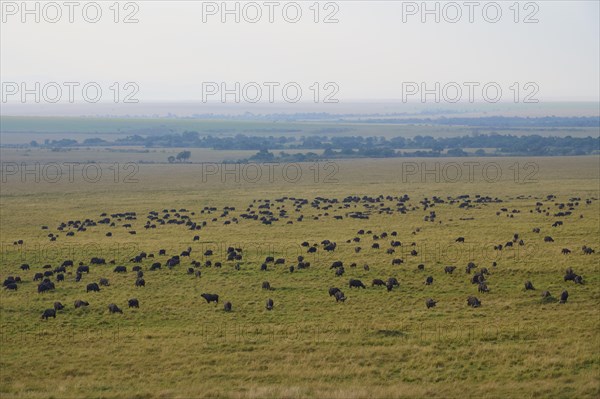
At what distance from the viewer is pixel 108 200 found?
208ft

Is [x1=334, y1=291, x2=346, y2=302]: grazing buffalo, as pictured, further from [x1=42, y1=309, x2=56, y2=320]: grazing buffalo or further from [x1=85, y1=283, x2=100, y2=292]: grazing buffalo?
[x1=42, y1=309, x2=56, y2=320]: grazing buffalo

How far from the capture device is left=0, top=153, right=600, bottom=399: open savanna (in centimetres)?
1689

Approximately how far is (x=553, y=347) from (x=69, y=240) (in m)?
28.3

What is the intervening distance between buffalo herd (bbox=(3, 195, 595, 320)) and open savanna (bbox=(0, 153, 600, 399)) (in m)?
0.35

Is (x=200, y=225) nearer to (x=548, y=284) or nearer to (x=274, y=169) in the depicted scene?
(x=548, y=284)

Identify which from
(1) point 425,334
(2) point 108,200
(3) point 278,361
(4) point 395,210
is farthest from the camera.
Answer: (2) point 108,200

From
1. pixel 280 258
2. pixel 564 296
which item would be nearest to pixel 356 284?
pixel 280 258

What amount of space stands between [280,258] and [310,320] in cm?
983

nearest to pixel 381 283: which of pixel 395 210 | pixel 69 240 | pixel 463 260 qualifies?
pixel 463 260

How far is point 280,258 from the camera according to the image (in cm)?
3188

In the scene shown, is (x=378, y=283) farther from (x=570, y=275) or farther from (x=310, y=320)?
(x=570, y=275)

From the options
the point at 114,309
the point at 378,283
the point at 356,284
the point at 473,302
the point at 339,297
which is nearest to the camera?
the point at 114,309
